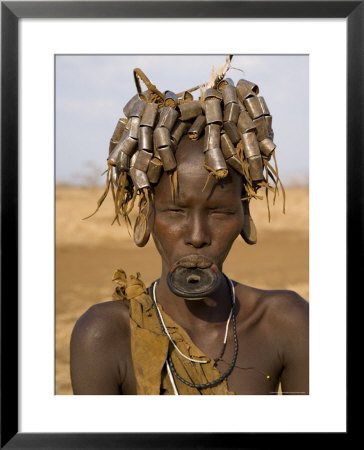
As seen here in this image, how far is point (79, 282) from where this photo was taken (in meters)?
5.86

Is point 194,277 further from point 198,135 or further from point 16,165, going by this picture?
point 16,165

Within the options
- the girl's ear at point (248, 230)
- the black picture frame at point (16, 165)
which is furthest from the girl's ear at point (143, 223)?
the black picture frame at point (16, 165)

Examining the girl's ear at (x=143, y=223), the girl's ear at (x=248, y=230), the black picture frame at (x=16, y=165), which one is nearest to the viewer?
the black picture frame at (x=16, y=165)

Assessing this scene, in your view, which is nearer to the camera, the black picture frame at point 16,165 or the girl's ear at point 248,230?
the black picture frame at point 16,165

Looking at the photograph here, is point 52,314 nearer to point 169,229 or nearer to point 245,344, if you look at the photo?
point 169,229

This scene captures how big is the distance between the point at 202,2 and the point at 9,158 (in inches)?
45.9

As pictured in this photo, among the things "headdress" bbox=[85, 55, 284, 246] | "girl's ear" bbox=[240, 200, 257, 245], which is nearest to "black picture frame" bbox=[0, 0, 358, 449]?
"headdress" bbox=[85, 55, 284, 246]

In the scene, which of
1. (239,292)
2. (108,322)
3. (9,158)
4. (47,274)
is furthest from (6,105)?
(239,292)

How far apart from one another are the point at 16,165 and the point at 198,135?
893 mm

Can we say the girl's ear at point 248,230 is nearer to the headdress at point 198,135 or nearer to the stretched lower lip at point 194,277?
the headdress at point 198,135

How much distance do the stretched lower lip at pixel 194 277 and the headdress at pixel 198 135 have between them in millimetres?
345

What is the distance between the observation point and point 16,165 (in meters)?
4.31

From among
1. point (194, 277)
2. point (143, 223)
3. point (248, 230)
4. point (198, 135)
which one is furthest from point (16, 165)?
point (248, 230)

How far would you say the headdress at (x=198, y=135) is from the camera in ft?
14.5
